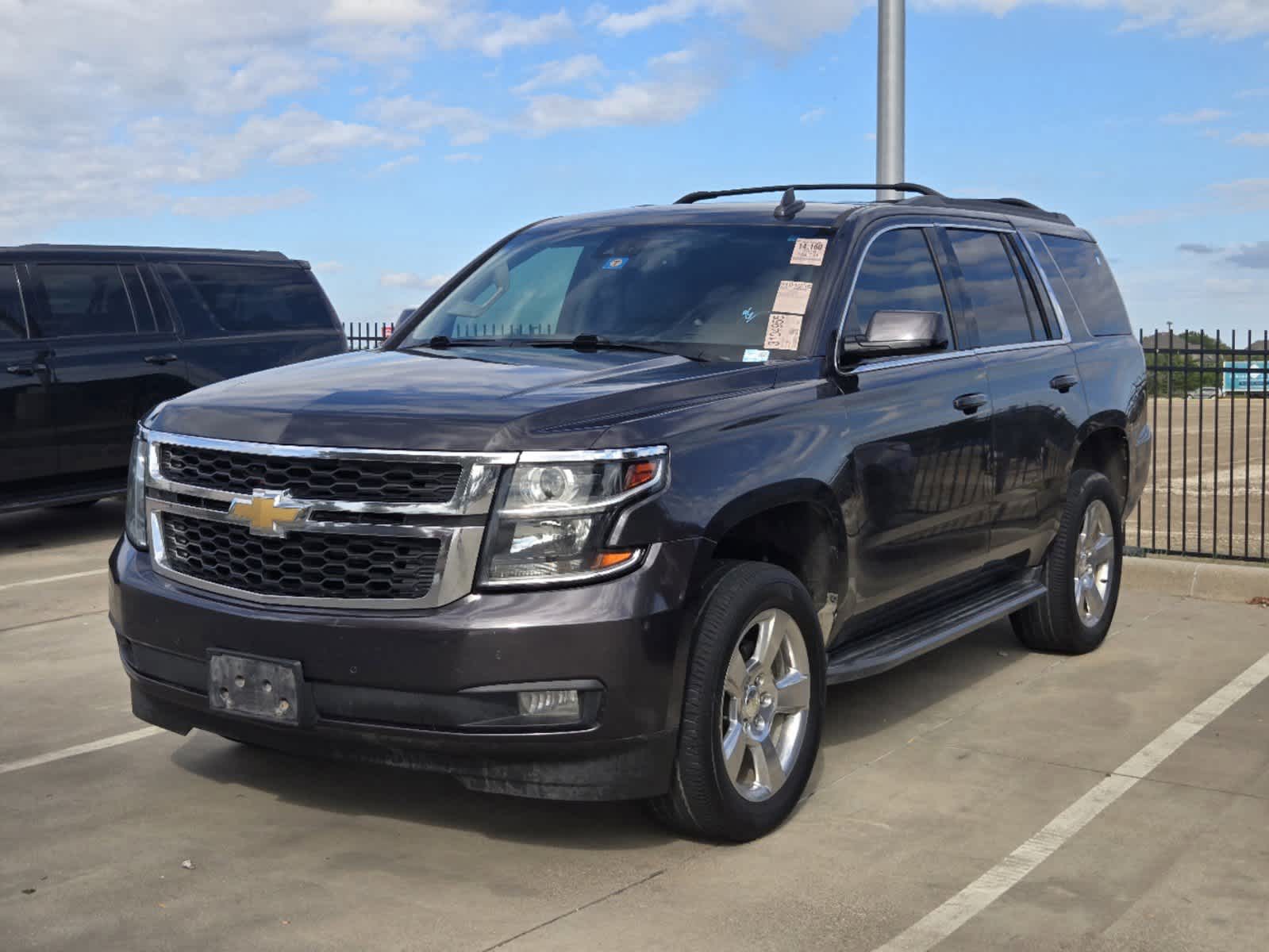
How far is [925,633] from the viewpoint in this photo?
571 centimetres

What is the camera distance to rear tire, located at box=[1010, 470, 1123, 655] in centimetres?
705

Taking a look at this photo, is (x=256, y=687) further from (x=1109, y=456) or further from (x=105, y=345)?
(x=105, y=345)

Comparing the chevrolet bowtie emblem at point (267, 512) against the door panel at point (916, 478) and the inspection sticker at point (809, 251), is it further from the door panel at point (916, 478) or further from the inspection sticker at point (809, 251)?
the inspection sticker at point (809, 251)

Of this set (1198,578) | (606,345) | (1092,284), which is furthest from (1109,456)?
(606,345)

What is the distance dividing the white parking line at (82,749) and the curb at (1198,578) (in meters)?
6.07

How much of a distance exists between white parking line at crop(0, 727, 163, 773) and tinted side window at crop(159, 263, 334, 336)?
6.04m

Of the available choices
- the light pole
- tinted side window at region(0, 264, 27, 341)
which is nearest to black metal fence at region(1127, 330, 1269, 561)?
the light pole

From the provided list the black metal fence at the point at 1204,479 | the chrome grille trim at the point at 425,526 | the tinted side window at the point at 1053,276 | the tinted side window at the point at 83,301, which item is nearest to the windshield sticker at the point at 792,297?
the chrome grille trim at the point at 425,526

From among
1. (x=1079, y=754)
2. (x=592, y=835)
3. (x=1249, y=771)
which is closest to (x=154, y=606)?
(x=592, y=835)

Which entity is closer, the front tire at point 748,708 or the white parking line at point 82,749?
the front tire at point 748,708

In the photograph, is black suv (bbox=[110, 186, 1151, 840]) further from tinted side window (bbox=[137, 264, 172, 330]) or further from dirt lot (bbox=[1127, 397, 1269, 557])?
tinted side window (bbox=[137, 264, 172, 330])

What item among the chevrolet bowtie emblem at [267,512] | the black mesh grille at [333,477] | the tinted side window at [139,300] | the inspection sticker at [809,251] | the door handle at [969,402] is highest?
the tinted side window at [139,300]

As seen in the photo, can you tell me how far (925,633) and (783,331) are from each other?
131cm

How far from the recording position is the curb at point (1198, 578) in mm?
8922
